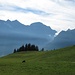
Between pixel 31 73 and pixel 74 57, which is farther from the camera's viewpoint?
pixel 74 57

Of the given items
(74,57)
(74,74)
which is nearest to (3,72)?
(74,74)

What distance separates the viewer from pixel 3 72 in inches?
1620

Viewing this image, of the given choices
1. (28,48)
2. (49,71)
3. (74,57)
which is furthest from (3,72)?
(28,48)

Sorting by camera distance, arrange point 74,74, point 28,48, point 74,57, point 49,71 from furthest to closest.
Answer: point 28,48 < point 74,57 < point 49,71 < point 74,74

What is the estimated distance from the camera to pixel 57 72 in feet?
134

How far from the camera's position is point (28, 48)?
539 feet

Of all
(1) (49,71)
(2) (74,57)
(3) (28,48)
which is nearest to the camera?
(1) (49,71)

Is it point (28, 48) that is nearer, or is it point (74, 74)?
point (74, 74)

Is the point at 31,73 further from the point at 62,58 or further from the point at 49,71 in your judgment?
the point at 62,58

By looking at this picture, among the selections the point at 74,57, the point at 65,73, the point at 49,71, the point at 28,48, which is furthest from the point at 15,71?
the point at 28,48

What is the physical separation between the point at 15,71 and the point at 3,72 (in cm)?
198

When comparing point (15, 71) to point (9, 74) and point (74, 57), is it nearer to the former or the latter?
point (9, 74)

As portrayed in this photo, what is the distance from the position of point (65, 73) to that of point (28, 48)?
4909 inches

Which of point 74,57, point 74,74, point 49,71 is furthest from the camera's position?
point 74,57
